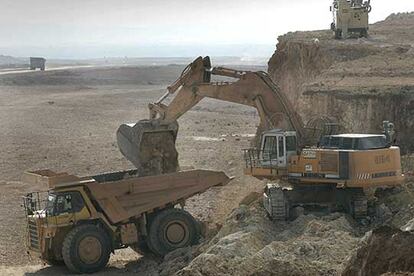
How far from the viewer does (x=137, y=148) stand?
18359mm

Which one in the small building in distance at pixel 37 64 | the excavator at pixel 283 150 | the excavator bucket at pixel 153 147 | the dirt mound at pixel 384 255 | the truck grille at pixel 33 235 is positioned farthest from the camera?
the small building in distance at pixel 37 64

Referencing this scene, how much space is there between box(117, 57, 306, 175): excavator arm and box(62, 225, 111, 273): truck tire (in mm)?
2923

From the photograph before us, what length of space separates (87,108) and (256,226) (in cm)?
4233

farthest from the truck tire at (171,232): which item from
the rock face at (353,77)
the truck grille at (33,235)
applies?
the rock face at (353,77)

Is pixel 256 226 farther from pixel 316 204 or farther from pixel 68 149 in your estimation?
pixel 68 149

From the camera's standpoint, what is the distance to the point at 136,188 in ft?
53.0

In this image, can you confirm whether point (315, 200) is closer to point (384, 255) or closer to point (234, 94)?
point (234, 94)

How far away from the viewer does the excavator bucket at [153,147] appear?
18.2 meters

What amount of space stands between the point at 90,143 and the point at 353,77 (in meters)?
15.3

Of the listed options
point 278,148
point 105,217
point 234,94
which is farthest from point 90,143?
point 278,148

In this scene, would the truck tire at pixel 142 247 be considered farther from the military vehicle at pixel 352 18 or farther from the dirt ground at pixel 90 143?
the military vehicle at pixel 352 18

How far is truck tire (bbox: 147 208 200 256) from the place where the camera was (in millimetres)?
16344

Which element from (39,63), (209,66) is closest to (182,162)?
(209,66)

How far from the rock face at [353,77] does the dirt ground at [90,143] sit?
151 inches
